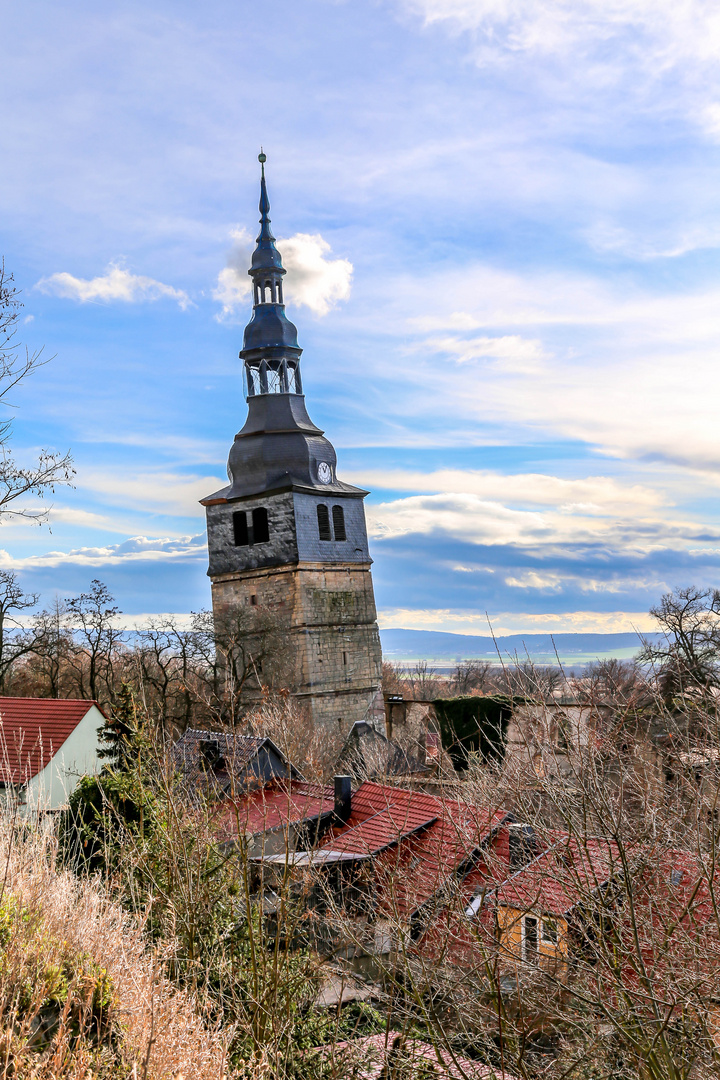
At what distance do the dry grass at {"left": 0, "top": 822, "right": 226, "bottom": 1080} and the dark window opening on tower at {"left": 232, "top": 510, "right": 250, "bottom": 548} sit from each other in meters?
30.3

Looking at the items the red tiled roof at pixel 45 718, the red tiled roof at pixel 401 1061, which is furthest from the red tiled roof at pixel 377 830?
the red tiled roof at pixel 401 1061

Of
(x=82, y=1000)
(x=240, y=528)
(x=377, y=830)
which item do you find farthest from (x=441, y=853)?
(x=240, y=528)

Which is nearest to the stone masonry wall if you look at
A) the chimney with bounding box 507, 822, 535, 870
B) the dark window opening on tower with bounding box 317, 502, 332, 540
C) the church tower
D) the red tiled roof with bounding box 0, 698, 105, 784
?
the church tower

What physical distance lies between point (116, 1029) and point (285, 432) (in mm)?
32639

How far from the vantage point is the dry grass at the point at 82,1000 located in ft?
17.8

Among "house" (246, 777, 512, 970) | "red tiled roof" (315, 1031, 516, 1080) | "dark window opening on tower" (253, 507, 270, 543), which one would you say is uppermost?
"dark window opening on tower" (253, 507, 270, 543)

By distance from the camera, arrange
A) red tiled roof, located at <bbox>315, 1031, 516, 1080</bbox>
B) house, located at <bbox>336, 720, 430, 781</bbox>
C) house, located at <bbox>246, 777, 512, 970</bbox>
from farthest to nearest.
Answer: house, located at <bbox>336, 720, 430, 781</bbox> → house, located at <bbox>246, 777, 512, 970</bbox> → red tiled roof, located at <bbox>315, 1031, 516, 1080</bbox>

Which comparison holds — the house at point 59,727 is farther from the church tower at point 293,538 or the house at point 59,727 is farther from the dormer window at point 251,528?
the dormer window at point 251,528

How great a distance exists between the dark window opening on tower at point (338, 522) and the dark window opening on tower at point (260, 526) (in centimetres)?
290

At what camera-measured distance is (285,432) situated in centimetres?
3800

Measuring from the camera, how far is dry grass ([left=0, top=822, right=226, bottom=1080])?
17.8 ft

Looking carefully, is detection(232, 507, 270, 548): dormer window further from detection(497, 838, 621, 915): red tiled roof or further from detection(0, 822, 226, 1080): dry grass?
detection(0, 822, 226, 1080): dry grass

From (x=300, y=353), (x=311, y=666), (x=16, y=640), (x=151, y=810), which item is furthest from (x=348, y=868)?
(x=300, y=353)

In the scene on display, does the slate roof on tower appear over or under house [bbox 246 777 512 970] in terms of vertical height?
over
